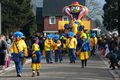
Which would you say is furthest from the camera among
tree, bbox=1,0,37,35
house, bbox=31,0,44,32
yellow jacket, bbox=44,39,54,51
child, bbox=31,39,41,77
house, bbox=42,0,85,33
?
house, bbox=31,0,44,32

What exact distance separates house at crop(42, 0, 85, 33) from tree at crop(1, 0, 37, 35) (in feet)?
55.2

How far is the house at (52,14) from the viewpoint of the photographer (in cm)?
9000

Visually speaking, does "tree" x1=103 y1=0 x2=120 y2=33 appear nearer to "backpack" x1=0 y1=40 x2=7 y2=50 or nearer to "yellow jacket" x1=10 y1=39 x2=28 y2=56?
"backpack" x1=0 y1=40 x2=7 y2=50

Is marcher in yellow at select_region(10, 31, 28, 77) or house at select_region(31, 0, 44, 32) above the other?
house at select_region(31, 0, 44, 32)

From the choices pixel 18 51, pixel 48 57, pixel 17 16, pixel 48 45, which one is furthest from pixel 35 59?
pixel 17 16

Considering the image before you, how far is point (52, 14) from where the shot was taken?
91750 millimetres

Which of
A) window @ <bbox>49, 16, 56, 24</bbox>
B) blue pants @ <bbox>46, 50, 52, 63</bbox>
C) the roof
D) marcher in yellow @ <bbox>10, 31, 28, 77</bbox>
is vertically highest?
the roof

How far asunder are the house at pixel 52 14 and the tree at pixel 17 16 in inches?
662

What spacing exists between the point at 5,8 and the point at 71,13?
2507 centimetres

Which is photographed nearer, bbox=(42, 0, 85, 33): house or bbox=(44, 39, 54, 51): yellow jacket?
bbox=(44, 39, 54, 51): yellow jacket

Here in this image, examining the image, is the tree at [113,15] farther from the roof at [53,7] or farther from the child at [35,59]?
the child at [35,59]

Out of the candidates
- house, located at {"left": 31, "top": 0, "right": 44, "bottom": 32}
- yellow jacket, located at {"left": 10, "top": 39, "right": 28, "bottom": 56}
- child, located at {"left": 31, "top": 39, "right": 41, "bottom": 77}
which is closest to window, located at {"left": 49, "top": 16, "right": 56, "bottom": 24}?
house, located at {"left": 31, "top": 0, "right": 44, "bottom": 32}

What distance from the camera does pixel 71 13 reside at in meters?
48.2

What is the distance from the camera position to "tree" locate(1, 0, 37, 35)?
226 ft
